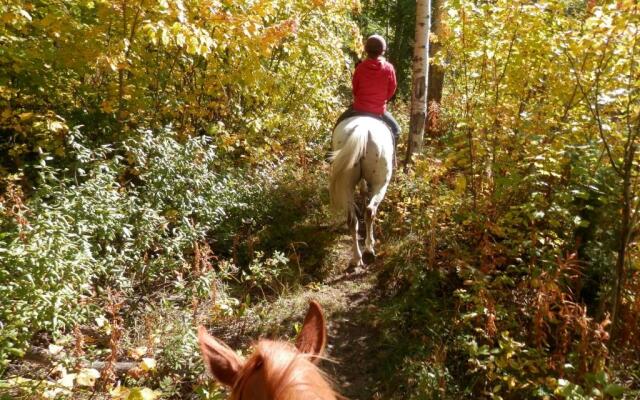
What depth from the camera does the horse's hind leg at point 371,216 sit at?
6055 mm

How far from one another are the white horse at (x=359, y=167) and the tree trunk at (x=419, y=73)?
157cm

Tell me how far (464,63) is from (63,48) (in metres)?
4.57

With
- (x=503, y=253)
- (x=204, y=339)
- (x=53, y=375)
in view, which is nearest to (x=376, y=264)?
(x=503, y=253)

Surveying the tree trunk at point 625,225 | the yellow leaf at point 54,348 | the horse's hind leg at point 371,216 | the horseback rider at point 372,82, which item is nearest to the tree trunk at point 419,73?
the horseback rider at point 372,82

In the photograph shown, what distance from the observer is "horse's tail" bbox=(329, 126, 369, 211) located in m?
5.75

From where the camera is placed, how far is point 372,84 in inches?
272

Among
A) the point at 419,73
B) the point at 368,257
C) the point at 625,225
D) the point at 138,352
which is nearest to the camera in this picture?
the point at 625,225

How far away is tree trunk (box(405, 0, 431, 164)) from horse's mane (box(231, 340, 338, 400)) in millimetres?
6486

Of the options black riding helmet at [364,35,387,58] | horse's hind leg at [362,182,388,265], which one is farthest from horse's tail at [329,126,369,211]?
black riding helmet at [364,35,387,58]

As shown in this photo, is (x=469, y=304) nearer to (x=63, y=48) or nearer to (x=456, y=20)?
(x=456, y=20)

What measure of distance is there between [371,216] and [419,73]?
268cm

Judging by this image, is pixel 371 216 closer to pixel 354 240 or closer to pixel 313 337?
pixel 354 240

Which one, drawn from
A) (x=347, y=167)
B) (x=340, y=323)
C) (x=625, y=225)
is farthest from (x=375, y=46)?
(x=625, y=225)

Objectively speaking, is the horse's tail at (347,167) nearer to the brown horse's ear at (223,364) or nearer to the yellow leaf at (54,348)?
the yellow leaf at (54,348)
